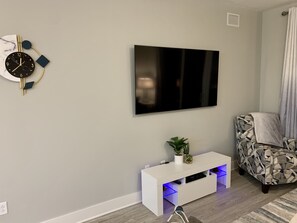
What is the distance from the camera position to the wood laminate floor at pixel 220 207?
2.41 m

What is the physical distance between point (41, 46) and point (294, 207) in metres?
3.03

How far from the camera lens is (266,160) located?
2.77 m

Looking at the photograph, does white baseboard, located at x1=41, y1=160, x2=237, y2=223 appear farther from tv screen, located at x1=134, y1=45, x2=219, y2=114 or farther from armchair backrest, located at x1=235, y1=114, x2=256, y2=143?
armchair backrest, located at x1=235, y1=114, x2=256, y2=143

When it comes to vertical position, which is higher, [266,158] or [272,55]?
[272,55]

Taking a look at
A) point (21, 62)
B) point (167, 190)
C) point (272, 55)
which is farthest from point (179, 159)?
point (272, 55)

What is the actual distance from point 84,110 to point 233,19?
2499mm

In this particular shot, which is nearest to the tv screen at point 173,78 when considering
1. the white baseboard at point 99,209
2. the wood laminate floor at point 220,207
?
the white baseboard at point 99,209

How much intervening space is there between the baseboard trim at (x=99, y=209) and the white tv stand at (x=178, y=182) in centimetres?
15

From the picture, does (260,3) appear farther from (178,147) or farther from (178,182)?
(178,182)

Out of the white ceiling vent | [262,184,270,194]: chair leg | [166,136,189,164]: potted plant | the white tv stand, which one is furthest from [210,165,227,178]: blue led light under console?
the white ceiling vent

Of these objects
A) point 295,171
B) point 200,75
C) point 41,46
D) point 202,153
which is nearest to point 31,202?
point 41,46

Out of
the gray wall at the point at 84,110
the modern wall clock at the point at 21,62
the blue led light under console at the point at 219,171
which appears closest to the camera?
the modern wall clock at the point at 21,62

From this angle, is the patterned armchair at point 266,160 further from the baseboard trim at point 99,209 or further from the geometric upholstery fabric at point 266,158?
the baseboard trim at point 99,209

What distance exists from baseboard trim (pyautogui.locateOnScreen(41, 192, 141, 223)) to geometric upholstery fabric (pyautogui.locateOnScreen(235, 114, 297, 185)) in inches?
59.5
